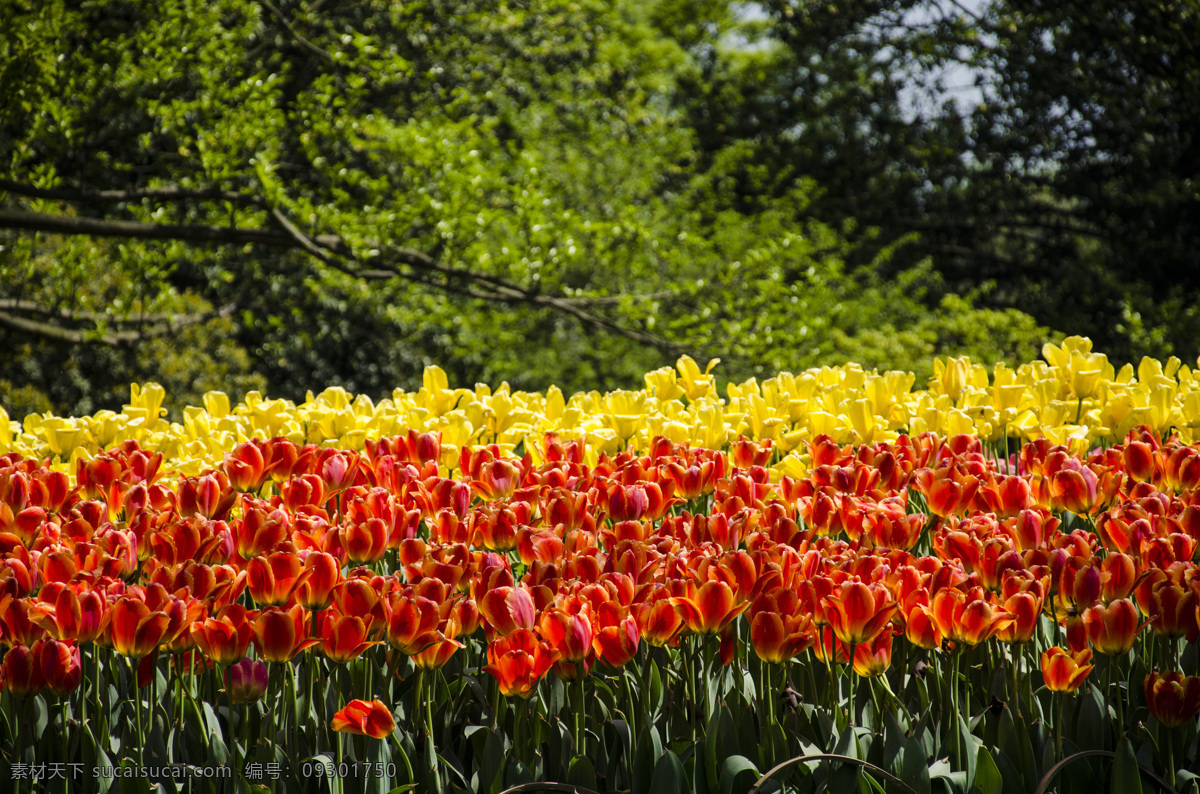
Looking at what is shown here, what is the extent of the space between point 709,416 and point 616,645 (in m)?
1.44

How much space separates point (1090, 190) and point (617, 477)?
32.9 feet

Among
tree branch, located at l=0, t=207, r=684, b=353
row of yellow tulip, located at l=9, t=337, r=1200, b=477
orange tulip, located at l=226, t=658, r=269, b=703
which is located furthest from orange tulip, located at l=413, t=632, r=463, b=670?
tree branch, located at l=0, t=207, r=684, b=353

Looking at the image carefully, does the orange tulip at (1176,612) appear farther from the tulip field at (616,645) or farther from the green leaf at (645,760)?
the green leaf at (645,760)

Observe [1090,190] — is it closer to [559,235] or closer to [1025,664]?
[559,235]

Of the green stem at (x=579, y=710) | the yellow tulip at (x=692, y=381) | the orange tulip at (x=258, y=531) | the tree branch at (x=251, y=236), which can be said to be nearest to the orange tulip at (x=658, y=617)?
the green stem at (x=579, y=710)

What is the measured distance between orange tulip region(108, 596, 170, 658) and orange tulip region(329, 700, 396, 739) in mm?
307

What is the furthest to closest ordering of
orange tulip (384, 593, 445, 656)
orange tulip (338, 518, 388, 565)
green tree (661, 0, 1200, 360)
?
green tree (661, 0, 1200, 360)
orange tulip (338, 518, 388, 565)
orange tulip (384, 593, 445, 656)

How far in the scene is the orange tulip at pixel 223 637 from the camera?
1.38 meters

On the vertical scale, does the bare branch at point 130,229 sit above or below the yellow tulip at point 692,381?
above

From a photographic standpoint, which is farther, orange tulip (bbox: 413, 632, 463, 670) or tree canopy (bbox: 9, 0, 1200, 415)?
tree canopy (bbox: 9, 0, 1200, 415)

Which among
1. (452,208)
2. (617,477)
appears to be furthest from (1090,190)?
(617,477)

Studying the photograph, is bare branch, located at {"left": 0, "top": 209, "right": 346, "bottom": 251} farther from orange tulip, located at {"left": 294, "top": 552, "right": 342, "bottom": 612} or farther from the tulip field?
orange tulip, located at {"left": 294, "top": 552, "right": 342, "bottom": 612}

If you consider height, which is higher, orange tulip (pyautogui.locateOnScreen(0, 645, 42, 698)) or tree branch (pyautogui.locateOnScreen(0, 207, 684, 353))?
tree branch (pyautogui.locateOnScreen(0, 207, 684, 353))

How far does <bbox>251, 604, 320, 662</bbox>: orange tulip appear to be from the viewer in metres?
1.36
